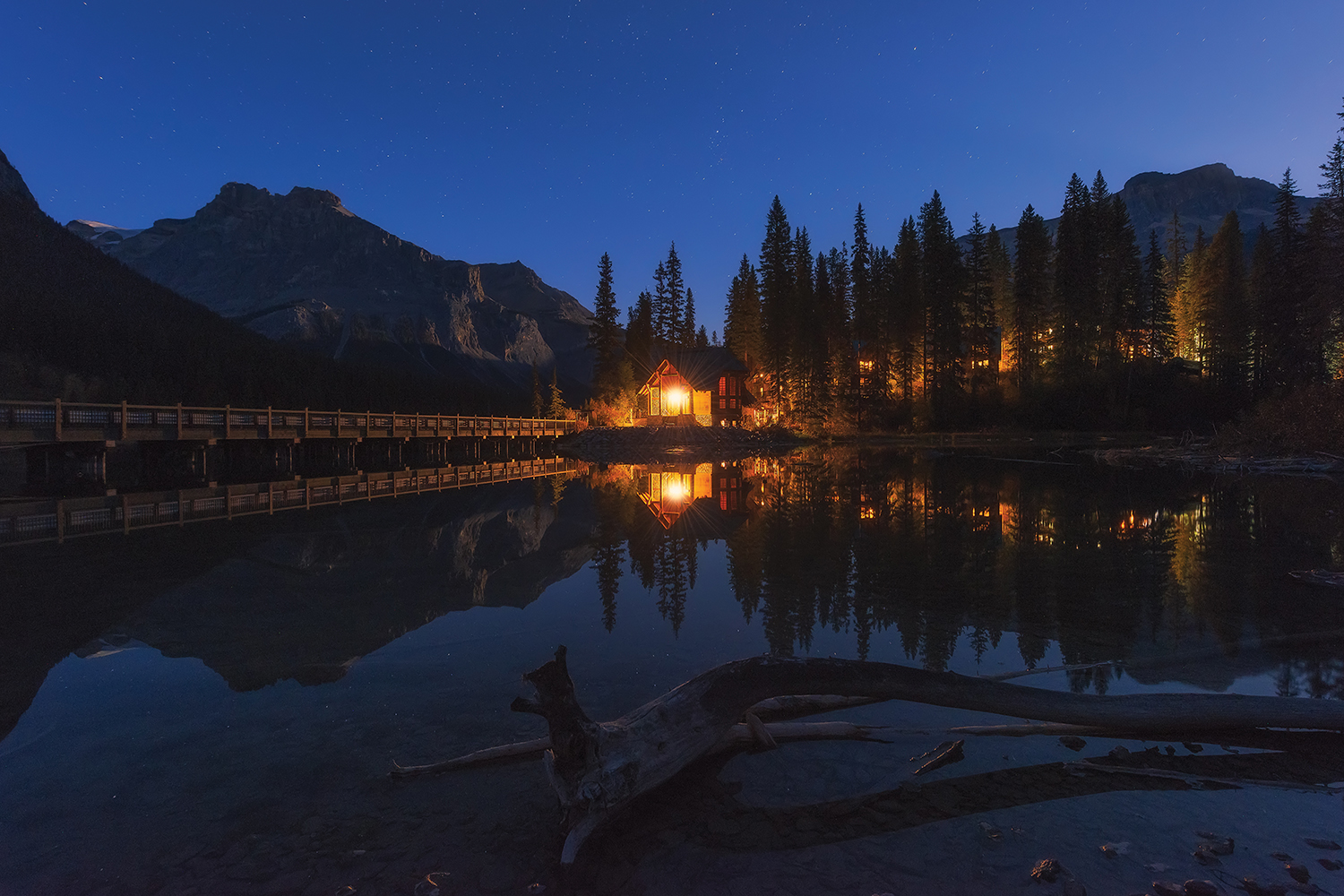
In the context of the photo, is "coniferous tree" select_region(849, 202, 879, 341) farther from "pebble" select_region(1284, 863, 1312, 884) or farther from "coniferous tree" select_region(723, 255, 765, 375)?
"pebble" select_region(1284, 863, 1312, 884)

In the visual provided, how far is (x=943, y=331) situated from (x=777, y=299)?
15.9 meters

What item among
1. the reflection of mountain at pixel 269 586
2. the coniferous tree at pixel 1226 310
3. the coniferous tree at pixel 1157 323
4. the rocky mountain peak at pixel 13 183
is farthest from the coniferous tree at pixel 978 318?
the rocky mountain peak at pixel 13 183

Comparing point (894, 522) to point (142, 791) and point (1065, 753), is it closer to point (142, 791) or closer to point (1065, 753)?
point (1065, 753)

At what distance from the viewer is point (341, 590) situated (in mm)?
9547

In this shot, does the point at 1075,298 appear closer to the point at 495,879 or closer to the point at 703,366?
the point at 703,366

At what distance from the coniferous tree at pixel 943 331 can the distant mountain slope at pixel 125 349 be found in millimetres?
71005

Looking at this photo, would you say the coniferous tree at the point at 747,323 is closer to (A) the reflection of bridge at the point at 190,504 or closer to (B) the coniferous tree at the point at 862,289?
(B) the coniferous tree at the point at 862,289

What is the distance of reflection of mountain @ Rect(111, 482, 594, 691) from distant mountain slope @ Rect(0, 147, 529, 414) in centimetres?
6427

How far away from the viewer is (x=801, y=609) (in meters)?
8.09

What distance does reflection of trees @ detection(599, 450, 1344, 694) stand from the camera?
6984mm

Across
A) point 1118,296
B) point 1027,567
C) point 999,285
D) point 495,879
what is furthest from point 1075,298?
point 495,879

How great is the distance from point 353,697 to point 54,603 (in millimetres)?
6721

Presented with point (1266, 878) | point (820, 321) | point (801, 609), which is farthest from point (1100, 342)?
point (1266, 878)

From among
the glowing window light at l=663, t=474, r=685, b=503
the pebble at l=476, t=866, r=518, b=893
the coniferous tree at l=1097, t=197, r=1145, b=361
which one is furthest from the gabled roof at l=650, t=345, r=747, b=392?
the pebble at l=476, t=866, r=518, b=893
